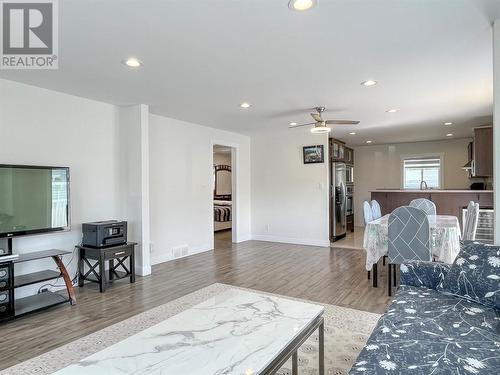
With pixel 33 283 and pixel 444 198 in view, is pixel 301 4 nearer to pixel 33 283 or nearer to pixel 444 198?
pixel 33 283

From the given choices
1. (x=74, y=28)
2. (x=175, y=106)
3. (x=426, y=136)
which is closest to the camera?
(x=74, y=28)

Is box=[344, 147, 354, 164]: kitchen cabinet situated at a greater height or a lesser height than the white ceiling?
lesser

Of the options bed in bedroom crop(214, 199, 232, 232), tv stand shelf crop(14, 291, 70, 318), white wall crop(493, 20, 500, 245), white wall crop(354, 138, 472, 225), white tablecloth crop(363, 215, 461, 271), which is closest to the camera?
white wall crop(493, 20, 500, 245)

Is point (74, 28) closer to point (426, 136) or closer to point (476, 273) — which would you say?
point (476, 273)

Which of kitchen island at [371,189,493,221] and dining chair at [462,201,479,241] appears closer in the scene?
dining chair at [462,201,479,241]

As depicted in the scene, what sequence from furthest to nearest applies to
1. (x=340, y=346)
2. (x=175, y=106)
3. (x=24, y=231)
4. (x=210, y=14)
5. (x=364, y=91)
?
(x=175, y=106), (x=364, y=91), (x=24, y=231), (x=340, y=346), (x=210, y=14)

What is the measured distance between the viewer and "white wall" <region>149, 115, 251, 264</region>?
5031 mm

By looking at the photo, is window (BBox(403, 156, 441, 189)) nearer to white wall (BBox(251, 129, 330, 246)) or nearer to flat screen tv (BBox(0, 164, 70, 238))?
white wall (BBox(251, 129, 330, 246))

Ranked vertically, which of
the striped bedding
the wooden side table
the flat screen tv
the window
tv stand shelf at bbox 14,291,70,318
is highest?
the window

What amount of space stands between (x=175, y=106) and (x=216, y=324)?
3481 millimetres

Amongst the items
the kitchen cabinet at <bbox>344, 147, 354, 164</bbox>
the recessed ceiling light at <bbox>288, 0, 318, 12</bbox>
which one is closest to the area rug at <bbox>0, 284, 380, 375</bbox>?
the recessed ceiling light at <bbox>288, 0, 318, 12</bbox>

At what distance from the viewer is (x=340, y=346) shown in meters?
2.38

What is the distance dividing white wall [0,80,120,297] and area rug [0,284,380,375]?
1468mm

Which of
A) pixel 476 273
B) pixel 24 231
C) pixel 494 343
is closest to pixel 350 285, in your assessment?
pixel 476 273
